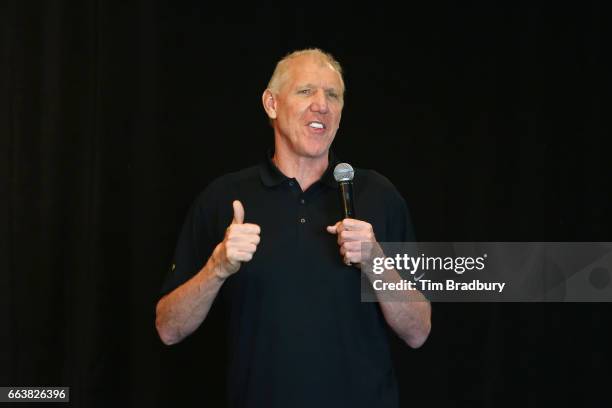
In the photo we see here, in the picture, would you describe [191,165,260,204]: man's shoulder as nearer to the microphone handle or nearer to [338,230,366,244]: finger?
the microphone handle

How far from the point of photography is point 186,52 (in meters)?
2.69

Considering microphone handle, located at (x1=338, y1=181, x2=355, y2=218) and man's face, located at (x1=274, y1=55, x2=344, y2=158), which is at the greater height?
man's face, located at (x1=274, y1=55, x2=344, y2=158)

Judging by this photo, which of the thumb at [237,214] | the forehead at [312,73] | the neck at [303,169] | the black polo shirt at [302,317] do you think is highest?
the forehead at [312,73]

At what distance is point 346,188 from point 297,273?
0.25 m

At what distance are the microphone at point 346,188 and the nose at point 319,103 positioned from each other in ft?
0.69

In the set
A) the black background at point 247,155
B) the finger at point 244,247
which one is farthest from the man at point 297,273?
the black background at point 247,155

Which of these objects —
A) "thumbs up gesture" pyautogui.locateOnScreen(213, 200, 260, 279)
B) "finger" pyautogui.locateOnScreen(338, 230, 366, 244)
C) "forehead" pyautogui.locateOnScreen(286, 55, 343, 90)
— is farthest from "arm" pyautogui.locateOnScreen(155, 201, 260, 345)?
"forehead" pyautogui.locateOnScreen(286, 55, 343, 90)

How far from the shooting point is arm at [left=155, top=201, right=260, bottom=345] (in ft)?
5.30

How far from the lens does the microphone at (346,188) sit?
172 cm

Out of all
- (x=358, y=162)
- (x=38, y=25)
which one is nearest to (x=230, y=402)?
(x=358, y=162)

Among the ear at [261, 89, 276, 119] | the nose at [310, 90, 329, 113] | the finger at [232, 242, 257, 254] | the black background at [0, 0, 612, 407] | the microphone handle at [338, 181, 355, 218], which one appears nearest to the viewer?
the finger at [232, 242, 257, 254]

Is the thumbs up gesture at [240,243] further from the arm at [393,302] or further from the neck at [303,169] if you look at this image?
the neck at [303,169]

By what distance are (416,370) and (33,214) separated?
1.57 m

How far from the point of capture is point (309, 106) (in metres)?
1.95
